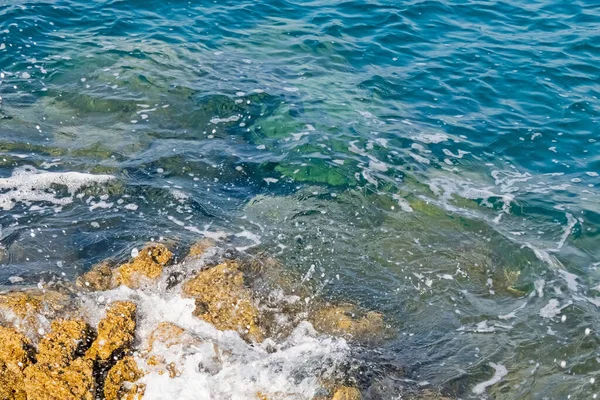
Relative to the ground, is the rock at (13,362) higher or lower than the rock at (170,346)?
higher

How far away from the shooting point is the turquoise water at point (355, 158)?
751 centimetres

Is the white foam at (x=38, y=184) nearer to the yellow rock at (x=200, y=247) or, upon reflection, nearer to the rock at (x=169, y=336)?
the yellow rock at (x=200, y=247)

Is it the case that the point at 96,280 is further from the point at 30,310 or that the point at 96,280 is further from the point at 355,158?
the point at 355,158

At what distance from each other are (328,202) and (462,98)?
5.08m

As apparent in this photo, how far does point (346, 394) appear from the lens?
5.89 metres

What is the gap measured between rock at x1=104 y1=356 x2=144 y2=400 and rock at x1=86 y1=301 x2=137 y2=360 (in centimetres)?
20

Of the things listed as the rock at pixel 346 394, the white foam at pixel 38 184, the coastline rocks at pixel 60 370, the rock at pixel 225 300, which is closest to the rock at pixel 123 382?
the coastline rocks at pixel 60 370

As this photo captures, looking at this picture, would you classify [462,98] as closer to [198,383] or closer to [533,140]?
[533,140]

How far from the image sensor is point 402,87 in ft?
42.4

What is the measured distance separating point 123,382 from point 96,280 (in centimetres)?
178

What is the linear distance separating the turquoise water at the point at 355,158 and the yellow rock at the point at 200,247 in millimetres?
377

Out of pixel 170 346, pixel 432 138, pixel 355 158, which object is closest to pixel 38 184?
pixel 170 346

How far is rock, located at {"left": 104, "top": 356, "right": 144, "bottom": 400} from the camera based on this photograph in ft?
18.0

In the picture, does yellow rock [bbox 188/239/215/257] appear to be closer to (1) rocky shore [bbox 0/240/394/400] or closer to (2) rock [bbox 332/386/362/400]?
(1) rocky shore [bbox 0/240/394/400]
